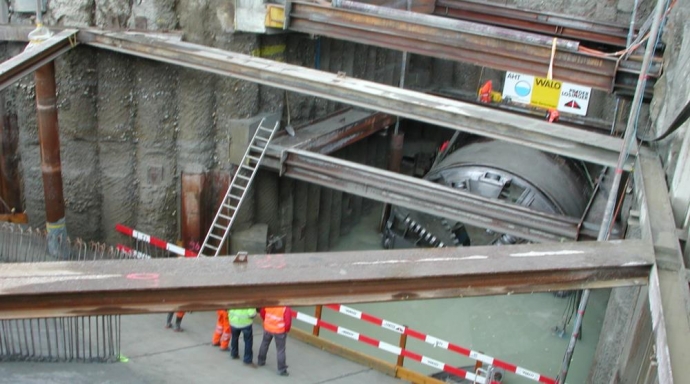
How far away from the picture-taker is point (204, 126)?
10.5 m

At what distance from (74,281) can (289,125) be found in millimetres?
8438

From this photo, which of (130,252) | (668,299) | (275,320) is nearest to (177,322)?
(275,320)

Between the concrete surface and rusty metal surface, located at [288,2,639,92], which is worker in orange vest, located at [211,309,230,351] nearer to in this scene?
the concrete surface

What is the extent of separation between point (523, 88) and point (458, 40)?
18.5ft

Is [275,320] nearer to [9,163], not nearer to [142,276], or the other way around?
[142,276]

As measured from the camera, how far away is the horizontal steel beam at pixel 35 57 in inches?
335

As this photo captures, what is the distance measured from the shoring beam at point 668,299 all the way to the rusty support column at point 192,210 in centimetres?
698

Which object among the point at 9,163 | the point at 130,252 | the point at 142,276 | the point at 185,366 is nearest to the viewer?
the point at 142,276

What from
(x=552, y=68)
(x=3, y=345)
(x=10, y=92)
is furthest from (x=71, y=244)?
(x=552, y=68)

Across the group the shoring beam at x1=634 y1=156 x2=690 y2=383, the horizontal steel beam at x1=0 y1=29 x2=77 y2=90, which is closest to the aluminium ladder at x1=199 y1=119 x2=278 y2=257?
the horizontal steel beam at x1=0 y1=29 x2=77 y2=90

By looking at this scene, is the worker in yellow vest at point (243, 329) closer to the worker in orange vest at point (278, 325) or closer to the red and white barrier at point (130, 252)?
the worker in orange vest at point (278, 325)

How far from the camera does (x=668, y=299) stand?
3.66m

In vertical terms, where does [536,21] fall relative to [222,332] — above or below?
above

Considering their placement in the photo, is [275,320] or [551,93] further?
[551,93]
